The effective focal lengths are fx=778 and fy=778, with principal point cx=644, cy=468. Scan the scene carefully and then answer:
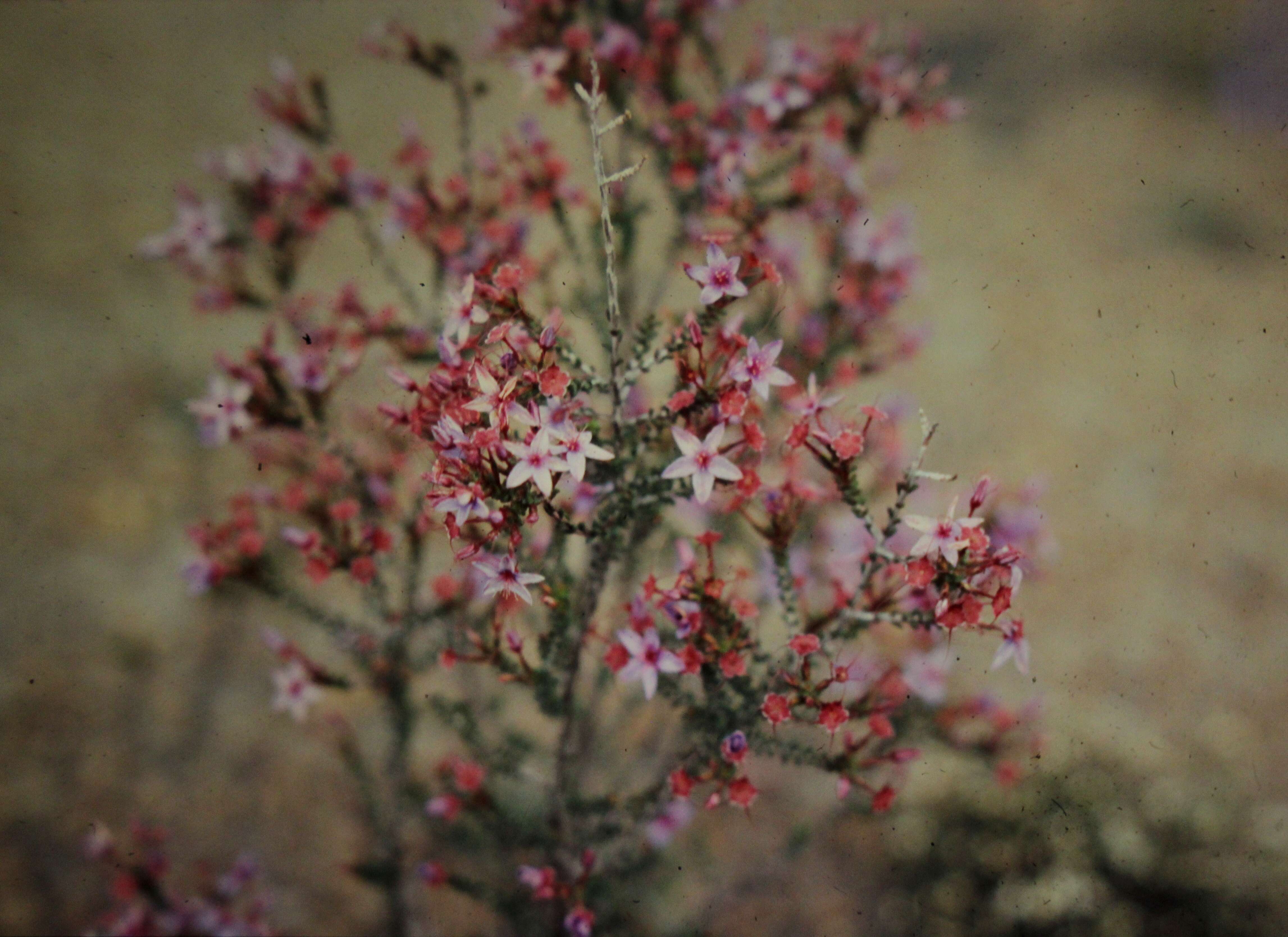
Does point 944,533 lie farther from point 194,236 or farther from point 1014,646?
point 194,236

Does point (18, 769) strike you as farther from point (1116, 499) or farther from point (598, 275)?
point (1116, 499)

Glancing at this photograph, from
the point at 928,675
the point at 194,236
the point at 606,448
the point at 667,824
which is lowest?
the point at 667,824

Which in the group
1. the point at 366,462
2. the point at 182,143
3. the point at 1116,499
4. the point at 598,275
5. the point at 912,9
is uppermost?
the point at 912,9

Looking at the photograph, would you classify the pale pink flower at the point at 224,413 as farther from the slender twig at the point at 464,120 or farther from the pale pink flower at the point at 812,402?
the pale pink flower at the point at 812,402

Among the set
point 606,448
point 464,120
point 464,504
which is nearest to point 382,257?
point 464,120

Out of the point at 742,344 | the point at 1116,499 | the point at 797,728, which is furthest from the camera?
the point at 1116,499

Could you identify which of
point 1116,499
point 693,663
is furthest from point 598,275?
point 1116,499
